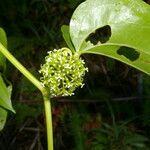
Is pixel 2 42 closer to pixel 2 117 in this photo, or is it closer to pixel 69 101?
pixel 2 117

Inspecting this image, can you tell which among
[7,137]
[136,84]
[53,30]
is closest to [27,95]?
[7,137]

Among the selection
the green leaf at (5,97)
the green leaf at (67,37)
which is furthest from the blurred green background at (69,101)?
the green leaf at (5,97)

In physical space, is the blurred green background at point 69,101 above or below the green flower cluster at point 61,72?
above

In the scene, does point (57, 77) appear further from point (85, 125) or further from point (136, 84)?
point (136, 84)

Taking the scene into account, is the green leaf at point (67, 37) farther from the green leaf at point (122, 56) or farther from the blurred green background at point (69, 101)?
the blurred green background at point (69, 101)

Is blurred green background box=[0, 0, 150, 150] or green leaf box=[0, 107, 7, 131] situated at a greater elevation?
blurred green background box=[0, 0, 150, 150]

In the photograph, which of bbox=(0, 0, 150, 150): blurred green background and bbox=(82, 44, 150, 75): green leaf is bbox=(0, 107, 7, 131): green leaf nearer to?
bbox=(82, 44, 150, 75): green leaf

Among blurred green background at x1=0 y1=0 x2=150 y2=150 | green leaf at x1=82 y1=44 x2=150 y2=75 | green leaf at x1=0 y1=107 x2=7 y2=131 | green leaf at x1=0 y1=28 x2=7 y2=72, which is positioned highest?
blurred green background at x1=0 y1=0 x2=150 y2=150

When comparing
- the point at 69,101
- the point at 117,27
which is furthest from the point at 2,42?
the point at 69,101

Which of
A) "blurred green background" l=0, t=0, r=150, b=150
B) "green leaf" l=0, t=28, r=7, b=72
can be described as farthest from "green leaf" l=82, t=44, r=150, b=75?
"blurred green background" l=0, t=0, r=150, b=150
